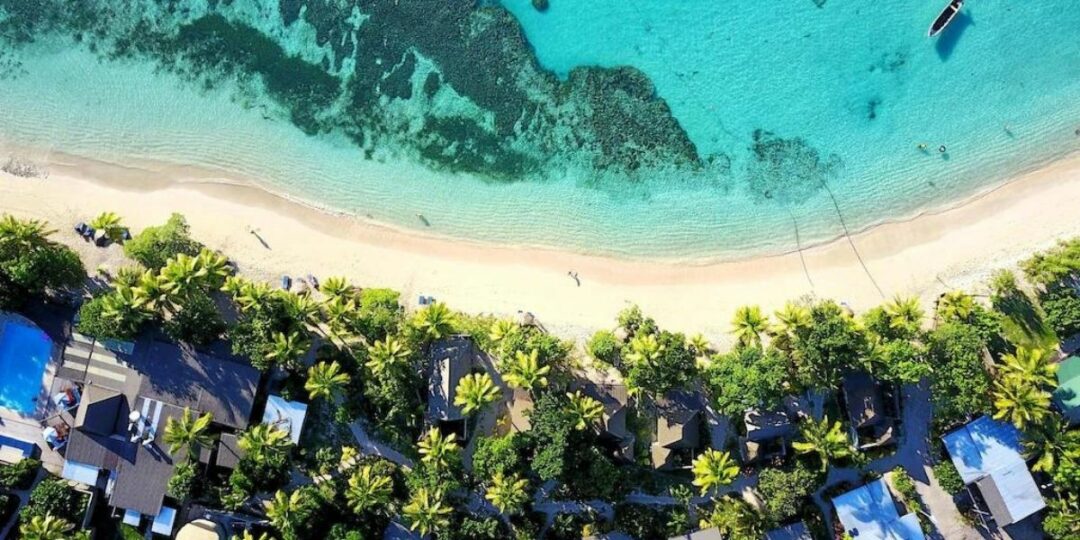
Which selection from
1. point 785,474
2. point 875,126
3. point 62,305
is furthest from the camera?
point 875,126

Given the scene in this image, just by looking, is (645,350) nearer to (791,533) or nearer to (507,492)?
(507,492)

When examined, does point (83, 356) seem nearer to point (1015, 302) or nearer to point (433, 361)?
point (433, 361)

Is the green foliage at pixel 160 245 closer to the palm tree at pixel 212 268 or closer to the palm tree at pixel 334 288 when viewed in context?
the palm tree at pixel 212 268

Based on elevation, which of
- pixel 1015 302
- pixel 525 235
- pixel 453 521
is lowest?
pixel 1015 302

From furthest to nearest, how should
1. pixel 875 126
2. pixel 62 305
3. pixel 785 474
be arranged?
pixel 875 126 → pixel 62 305 → pixel 785 474

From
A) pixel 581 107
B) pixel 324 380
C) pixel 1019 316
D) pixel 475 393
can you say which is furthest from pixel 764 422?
pixel 324 380

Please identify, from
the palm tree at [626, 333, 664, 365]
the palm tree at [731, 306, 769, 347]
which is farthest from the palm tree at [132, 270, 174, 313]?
the palm tree at [731, 306, 769, 347]

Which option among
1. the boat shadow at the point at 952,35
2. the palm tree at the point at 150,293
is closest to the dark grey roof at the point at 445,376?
the palm tree at the point at 150,293

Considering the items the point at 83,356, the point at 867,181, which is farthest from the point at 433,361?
the point at 867,181
